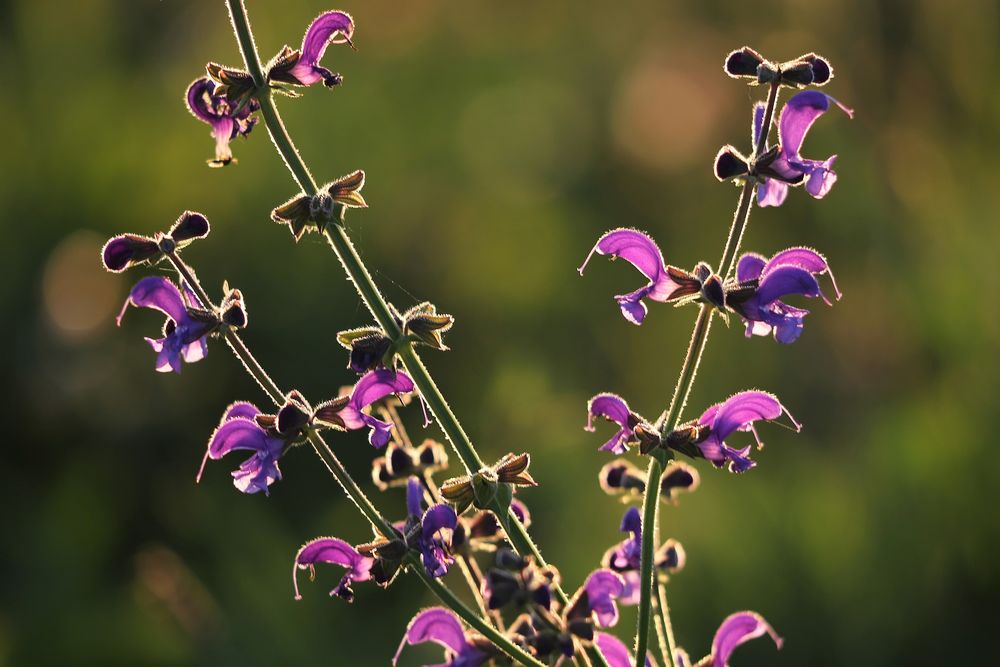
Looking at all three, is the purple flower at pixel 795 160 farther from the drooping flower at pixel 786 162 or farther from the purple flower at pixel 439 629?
the purple flower at pixel 439 629

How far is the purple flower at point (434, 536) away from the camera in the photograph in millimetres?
1226

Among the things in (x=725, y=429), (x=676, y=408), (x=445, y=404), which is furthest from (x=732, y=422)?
(x=445, y=404)

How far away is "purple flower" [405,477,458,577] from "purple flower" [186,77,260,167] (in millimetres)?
467

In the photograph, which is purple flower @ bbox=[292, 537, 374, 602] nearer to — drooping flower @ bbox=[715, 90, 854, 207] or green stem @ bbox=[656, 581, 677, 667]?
green stem @ bbox=[656, 581, 677, 667]

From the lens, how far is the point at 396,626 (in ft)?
13.0

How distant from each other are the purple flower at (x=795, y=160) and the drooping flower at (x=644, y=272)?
0.13 m

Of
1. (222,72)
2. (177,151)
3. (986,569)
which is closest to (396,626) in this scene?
(986,569)

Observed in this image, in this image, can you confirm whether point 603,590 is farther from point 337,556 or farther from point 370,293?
point 370,293

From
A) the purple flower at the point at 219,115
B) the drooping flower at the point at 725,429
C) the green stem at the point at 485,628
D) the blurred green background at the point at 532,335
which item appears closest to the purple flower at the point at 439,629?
the green stem at the point at 485,628

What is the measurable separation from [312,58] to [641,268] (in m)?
0.46

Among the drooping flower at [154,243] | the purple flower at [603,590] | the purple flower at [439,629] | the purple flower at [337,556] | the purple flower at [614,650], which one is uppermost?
the drooping flower at [154,243]

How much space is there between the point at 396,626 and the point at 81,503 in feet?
4.39

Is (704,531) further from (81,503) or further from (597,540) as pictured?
(81,503)

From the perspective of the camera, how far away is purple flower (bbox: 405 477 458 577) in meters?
1.23
